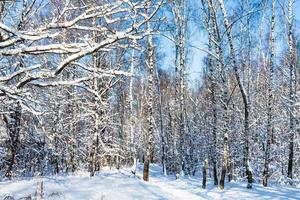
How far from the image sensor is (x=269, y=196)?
559 inches

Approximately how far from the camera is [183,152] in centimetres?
2297

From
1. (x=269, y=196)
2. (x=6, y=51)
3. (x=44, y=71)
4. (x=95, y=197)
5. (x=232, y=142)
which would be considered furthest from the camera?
(x=232, y=142)

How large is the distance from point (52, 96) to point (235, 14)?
12368 mm

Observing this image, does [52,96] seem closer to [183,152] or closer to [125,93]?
[183,152]

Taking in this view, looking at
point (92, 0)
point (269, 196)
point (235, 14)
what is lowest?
point (269, 196)

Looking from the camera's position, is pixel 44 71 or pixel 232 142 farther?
pixel 232 142

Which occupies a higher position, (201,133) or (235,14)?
(235,14)

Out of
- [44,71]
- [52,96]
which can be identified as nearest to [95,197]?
[52,96]

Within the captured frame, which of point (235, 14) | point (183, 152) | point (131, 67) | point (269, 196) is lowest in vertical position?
point (269, 196)

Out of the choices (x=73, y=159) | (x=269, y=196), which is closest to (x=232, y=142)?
(x=73, y=159)

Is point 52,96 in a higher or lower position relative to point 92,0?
lower

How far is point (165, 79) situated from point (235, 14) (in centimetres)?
2406

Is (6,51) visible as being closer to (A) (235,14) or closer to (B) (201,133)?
(A) (235,14)

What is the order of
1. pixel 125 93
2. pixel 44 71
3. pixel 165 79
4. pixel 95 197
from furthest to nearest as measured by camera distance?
pixel 165 79 → pixel 125 93 → pixel 95 197 → pixel 44 71
